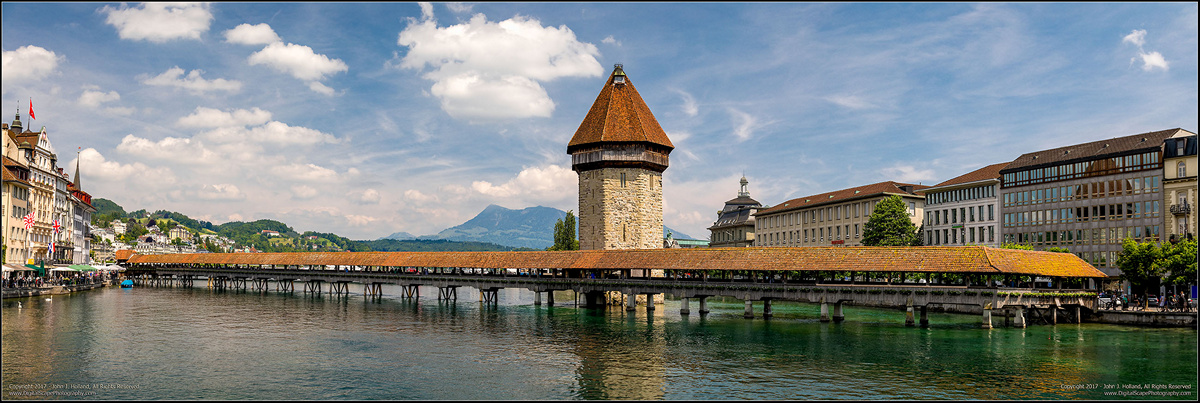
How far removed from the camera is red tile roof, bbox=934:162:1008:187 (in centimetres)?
7619

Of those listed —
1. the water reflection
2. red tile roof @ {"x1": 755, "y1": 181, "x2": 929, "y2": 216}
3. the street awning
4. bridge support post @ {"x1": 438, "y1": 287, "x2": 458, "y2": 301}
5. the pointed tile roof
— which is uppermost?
the pointed tile roof

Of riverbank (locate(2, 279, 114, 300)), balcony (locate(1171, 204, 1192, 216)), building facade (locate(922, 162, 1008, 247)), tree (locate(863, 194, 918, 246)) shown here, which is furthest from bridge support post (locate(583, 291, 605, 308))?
balcony (locate(1171, 204, 1192, 216))

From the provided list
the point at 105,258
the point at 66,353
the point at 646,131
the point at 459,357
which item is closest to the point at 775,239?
the point at 646,131

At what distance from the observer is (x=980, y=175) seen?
78.2 meters

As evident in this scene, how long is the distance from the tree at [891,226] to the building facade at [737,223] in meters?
43.9

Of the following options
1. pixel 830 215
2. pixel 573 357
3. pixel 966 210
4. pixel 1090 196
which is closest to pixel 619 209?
pixel 573 357

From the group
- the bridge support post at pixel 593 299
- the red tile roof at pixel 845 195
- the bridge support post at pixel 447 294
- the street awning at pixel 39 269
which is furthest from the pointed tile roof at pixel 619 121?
the street awning at pixel 39 269

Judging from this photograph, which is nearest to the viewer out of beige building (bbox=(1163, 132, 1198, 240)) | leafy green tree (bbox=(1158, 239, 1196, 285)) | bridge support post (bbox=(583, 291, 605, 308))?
leafy green tree (bbox=(1158, 239, 1196, 285))

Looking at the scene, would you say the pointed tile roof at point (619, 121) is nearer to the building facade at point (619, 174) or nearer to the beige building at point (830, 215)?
the building facade at point (619, 174)

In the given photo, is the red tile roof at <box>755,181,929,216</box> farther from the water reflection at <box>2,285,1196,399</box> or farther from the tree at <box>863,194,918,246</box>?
the water reflection at <box>2,285,1196,399</box>

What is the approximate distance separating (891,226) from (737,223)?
4958 centimetres

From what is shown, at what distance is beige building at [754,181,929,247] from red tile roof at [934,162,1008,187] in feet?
17.2

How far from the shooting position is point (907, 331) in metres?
40.9

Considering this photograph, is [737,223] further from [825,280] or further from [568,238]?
[825,280]
